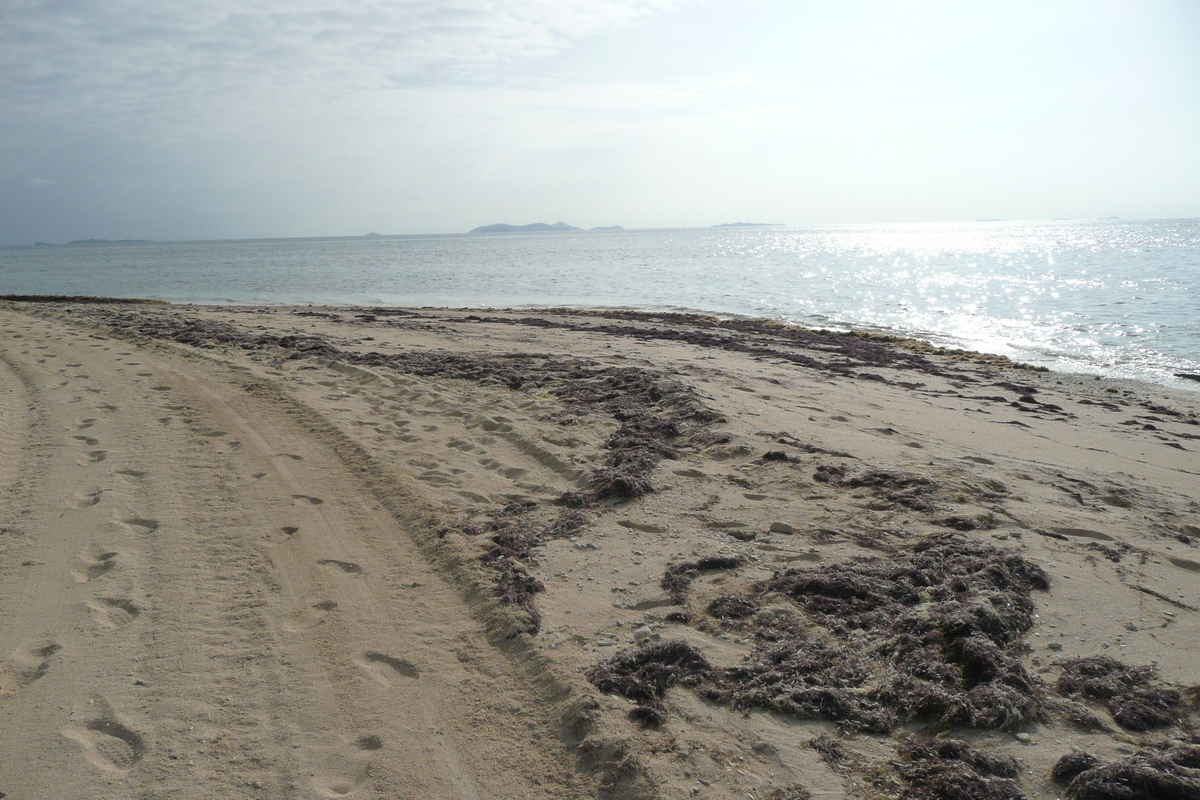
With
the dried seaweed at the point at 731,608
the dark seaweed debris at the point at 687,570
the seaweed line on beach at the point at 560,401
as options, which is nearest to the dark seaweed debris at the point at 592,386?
the seaweed line on beach at the point at 560,401

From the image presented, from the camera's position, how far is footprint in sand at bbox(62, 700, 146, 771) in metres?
2.41

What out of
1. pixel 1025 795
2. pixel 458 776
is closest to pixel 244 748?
pixel 458 776

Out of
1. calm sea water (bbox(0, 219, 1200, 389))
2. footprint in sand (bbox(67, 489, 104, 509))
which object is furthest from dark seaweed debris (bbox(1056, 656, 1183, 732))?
calm sea water (bbox(0, 219, 1200, 389))

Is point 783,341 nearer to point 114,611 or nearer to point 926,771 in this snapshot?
point 926,771

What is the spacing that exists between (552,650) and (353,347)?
9.80 meters

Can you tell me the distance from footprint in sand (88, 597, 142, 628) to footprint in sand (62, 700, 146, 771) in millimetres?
736

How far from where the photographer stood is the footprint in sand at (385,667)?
2.94 meters

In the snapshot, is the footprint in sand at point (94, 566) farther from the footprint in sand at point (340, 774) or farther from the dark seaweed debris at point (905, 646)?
the dark seaweed debris at point (905, 646)

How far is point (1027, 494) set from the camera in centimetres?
527

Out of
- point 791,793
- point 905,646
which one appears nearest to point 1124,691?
point 905,646

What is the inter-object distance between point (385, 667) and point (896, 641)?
2.48m

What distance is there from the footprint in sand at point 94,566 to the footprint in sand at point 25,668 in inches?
25.6

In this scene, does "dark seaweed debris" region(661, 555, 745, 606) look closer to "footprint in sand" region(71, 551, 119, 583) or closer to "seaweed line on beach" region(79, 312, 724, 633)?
"seaweed line on beach" region(79, 312, 724, 633)

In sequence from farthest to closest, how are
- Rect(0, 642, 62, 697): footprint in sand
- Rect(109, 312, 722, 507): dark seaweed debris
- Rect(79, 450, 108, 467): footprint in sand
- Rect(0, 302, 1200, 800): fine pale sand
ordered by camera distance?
Rect(109, 312, 722, 507): dark seaweed debris < Rect(79, 450, 108, 467): footprint in sand < Rect(0, 642, 62, 697): footprint in sand < Rect(0, 302, 1200, 800): fine pale sand
